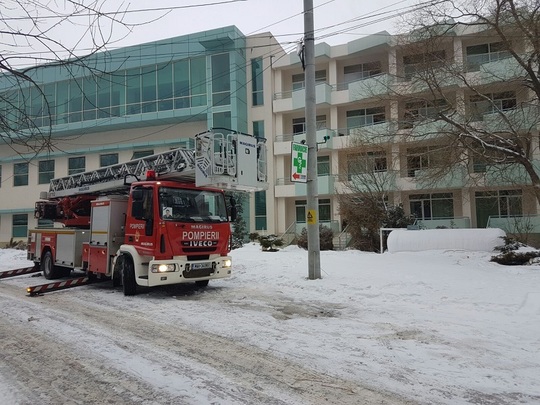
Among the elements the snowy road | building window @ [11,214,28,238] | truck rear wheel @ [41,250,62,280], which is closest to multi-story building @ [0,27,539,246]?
building window @ [11,214,28,238]

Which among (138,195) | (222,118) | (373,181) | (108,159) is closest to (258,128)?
(222,118)

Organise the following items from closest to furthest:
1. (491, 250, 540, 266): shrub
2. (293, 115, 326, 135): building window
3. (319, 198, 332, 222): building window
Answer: (491, 250, 540, 266): shrub, (319, 198, 332, 222): building window, (293, 115, 326, 135): building window

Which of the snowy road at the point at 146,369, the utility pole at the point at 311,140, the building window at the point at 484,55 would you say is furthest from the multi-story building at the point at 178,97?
the snowy road at the point at 146,369

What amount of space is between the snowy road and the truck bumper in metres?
1.67

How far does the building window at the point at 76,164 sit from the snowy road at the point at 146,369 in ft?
101

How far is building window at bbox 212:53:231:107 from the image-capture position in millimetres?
30031

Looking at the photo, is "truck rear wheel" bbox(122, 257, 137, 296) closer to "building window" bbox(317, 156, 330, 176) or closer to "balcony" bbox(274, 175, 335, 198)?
"balcony" bbox(274, 175, 335, 198)

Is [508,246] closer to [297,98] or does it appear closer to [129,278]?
[129,278]

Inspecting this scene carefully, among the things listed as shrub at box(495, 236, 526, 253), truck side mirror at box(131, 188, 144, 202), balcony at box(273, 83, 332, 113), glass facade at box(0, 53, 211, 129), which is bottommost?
shrub at box(495, 236, 526, 253)

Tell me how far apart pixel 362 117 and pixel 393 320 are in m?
24.0

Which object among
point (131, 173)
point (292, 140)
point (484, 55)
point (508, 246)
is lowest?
point (508, 246)

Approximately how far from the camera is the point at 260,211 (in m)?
30.5

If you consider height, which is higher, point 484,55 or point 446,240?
point 484,55

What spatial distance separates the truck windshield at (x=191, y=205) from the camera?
372 inches
